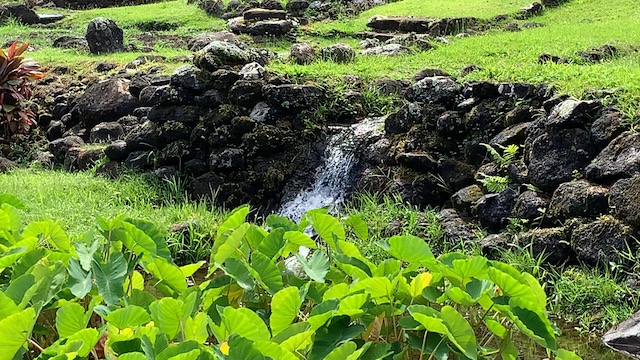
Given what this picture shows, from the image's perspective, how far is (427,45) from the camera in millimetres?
10609

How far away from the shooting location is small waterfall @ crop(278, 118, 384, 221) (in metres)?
7.16

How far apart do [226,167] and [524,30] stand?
251 inches

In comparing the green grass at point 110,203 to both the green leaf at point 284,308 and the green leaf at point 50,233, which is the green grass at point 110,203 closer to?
the green leaf at point 50,233

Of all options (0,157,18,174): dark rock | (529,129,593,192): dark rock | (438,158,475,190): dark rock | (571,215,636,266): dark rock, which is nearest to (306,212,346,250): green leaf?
(571,215,636,266): dark rock

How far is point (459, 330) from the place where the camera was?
6.03 feet

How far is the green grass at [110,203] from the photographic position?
241 inches

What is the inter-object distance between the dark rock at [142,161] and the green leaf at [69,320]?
6.33 m

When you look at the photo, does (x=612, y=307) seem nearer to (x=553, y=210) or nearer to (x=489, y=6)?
(x=553, y=210)

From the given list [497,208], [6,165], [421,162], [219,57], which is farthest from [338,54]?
[497,208]

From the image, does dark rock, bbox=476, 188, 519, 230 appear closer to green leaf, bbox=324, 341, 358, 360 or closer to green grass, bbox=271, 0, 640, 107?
green grass, bbox=271, 0, 640, 107

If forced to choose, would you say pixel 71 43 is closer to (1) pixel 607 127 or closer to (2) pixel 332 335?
(1) pixel 607 127

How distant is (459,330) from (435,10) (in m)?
12.6

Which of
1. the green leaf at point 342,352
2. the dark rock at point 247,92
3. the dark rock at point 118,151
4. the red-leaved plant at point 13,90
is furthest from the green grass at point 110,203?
the green leaf at point 342,352

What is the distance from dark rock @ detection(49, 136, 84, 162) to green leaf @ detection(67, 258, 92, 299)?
24.7 feet
